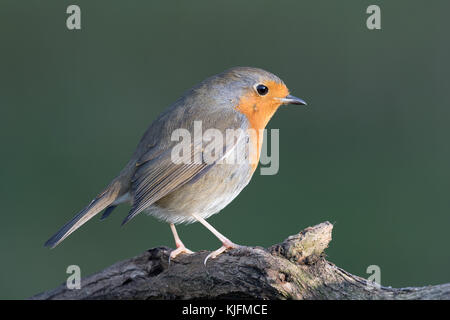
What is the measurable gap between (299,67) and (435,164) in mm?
2636

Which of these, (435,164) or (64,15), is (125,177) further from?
(64,15)

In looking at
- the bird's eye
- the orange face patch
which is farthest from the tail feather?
the bird's eye

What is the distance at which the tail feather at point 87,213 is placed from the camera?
3.64m

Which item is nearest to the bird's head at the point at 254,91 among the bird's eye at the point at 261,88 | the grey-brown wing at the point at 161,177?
the bird's eye at the point at 261,88

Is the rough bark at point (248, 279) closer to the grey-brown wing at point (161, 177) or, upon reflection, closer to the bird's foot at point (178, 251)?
A: the bird's foot at point (178, 251)

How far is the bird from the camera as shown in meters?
3.73

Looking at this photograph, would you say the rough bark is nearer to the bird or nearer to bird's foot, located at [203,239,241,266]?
bird's foot, located at [203,239,241,266]

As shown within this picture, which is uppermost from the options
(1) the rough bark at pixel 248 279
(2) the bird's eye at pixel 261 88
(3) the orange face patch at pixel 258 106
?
(2) the bird's eye at pixel 261 88

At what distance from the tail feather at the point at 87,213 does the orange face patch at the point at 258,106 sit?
830 millimetres

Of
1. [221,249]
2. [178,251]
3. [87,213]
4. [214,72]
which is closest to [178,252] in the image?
[178,251]

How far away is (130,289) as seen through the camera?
3.45 m

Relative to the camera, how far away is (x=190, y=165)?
12.3ft

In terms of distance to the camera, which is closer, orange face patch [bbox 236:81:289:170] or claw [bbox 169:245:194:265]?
claw [bbox 169:245:194:265]

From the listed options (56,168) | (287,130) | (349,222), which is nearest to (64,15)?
(56,168)
